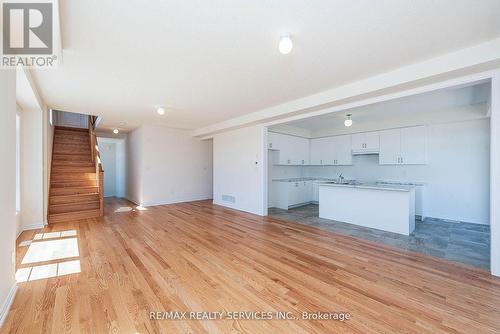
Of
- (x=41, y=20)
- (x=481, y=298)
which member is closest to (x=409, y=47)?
(x=481, y=298)

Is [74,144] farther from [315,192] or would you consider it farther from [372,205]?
[372,205]

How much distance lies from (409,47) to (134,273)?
4.07 meters

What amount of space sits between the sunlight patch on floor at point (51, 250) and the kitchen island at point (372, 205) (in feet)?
15.9

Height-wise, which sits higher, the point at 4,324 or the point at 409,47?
the point at 409,47

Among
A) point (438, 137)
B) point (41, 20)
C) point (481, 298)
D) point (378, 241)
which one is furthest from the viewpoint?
point (438, 137)

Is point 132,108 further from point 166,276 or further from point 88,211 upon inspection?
point 166,276

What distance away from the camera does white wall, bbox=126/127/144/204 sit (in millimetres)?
Answer: 6664

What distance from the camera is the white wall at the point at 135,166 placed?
666 centimetres

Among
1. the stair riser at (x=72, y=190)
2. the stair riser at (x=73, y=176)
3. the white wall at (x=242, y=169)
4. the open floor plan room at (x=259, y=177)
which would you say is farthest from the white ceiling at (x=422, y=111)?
the stair riser at (x=73, y=176)

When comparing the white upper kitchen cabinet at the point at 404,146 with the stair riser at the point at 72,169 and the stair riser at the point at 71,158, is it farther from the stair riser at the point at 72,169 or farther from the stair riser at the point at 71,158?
the stair riser at the point at 71,158

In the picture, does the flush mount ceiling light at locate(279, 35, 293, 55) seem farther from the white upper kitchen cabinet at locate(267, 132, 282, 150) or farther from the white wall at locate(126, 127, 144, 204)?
the white wall at locate(126, 127, 144, 204)

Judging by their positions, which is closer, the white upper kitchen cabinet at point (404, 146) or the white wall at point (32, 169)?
the white wall at point (32, 169)

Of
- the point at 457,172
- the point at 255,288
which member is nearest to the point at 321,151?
the point at 457,172

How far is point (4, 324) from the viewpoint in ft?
5.39
